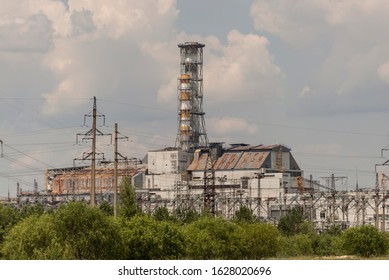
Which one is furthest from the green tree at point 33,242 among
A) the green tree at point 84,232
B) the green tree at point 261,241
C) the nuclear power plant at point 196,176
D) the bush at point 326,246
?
the nuclear power plant at point 196,176

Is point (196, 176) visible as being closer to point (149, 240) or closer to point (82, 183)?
point (82, 183)

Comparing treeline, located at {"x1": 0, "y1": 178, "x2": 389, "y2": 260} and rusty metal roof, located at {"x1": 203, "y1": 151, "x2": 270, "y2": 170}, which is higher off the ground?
rusty metal roof, located at {"x1": 203, "y1": 151, "x2": 270, "y2": 170}

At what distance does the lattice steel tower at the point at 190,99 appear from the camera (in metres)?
158

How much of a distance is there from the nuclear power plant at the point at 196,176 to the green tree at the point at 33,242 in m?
90.5

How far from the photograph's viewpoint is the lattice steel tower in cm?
15762

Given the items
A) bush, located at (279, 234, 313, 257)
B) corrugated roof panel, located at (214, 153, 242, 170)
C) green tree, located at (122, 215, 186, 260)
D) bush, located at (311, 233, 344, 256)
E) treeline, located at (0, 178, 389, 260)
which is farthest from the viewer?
corrugated roof panel, located at (214, 153, 242, 170)

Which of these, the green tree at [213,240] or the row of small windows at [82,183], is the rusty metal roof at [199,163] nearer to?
the row of small windows at [82,183]

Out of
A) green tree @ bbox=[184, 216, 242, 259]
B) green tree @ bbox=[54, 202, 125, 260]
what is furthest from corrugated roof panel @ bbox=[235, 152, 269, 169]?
green tree @ bbox=[54, 202, 125, 260]

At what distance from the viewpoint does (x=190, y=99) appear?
159000mm

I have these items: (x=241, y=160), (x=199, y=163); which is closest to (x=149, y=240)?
(x=241, y=160)

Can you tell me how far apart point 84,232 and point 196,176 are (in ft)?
370

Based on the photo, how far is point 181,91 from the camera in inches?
6255

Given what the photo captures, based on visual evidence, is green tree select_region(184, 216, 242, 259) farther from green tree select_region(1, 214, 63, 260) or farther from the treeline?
green tree select_region(1, 214, 63, 260)
